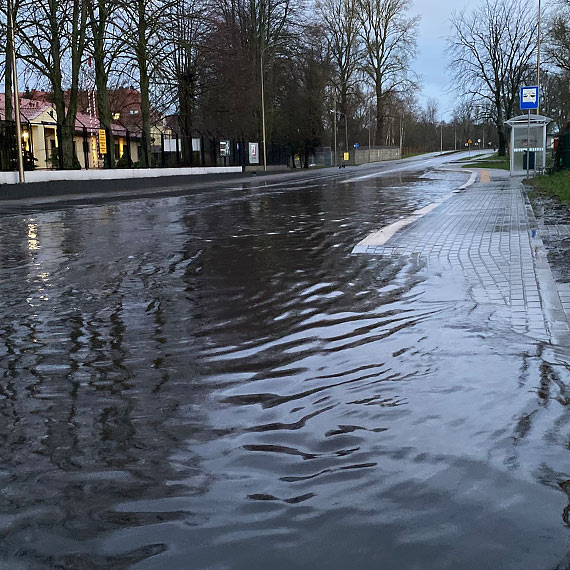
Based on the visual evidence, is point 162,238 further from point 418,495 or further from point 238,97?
point 238,97

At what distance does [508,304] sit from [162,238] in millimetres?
7806

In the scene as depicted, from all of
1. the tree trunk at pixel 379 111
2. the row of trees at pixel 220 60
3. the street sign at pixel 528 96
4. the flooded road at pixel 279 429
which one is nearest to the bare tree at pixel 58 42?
the row of trees at pixel 220 60

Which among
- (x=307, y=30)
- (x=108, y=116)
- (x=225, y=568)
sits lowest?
(x=225, y=568)

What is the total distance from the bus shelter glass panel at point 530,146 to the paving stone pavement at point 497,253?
16.8 meters

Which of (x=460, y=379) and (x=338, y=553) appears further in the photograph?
(x=460, y=379)

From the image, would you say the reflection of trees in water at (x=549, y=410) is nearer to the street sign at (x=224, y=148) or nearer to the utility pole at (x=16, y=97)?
the utility pole at (x=16, y=97)

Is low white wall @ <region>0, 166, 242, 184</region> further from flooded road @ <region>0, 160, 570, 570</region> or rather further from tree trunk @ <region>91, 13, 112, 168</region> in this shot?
flooded road @ <region>0, 160, 570, 570</region>

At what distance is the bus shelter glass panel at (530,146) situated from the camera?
3403cm

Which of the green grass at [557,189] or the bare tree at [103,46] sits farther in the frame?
the bare tree at [103,46]

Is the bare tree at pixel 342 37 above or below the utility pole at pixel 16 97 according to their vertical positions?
above

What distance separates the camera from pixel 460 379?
15.9ft

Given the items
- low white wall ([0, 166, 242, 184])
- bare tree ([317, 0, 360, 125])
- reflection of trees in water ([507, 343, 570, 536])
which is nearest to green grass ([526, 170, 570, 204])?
reflection of trees in water ([507, 343, 570, 536])

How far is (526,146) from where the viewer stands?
34844 mm

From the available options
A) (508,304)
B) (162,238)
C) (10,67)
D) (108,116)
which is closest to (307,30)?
(108,116)
